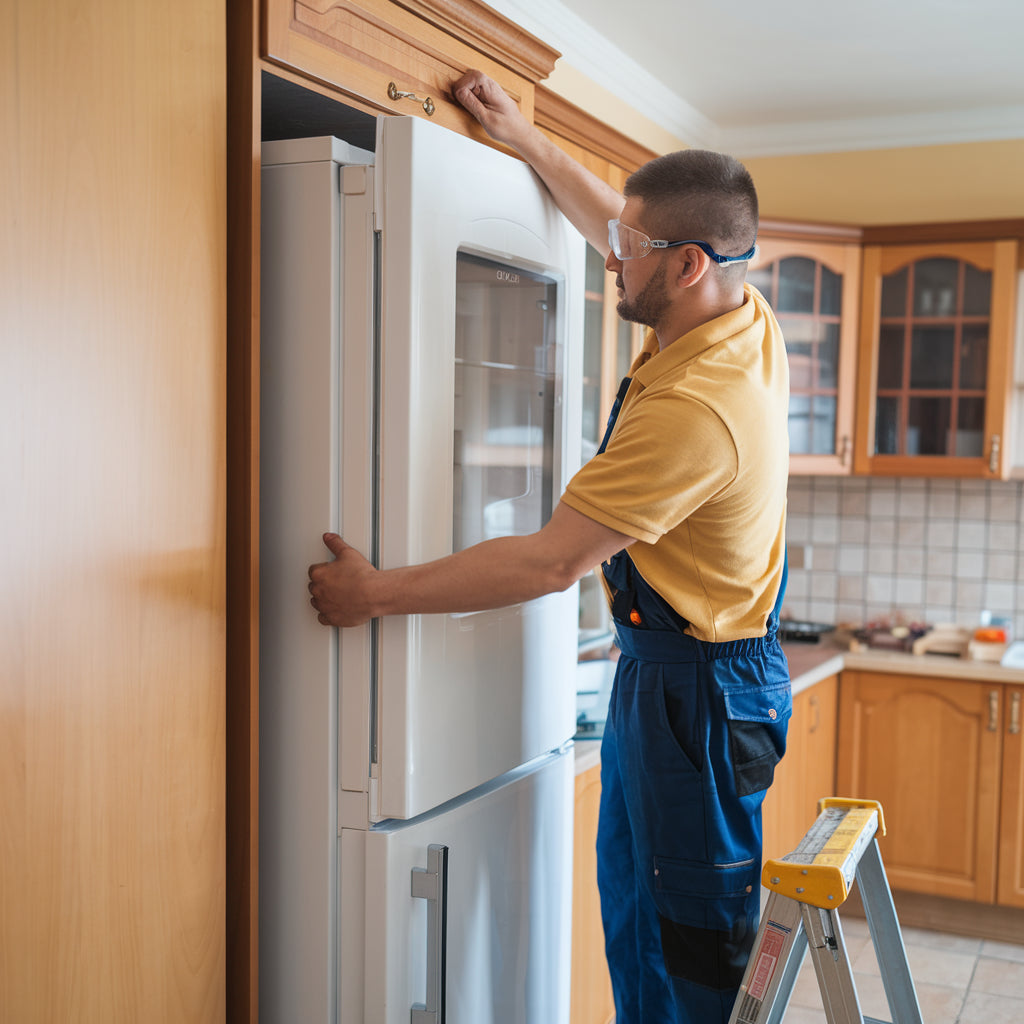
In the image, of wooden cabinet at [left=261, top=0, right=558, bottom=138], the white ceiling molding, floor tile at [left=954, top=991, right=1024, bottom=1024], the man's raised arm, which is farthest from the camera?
floor tile at [left=954, top=991, right=1024, bottom=1024]

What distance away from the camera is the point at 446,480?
1.37 metres

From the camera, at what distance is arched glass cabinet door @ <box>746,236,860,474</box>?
3.51m

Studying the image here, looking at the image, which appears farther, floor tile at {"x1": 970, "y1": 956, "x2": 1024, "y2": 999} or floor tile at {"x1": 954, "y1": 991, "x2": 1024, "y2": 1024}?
floor tile at {"x1": 970, "y1": 956, "x2": 1024, "y2": 999}

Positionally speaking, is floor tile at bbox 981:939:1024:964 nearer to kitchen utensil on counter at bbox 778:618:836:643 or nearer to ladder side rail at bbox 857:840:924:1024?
kitchen utensil on counter at bbox 778:618:836:643

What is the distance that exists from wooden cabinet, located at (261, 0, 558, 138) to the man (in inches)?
2.1

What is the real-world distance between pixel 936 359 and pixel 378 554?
2.75 metres

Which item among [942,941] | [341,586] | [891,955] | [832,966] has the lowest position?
[942,941]

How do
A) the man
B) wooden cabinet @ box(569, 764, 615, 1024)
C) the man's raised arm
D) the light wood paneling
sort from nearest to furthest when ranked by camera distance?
the light wood paneling → the man → the man's raised arm → wooden cabinet @ box(569, 764, 615, 1024)

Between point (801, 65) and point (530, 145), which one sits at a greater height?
point (801, 65)

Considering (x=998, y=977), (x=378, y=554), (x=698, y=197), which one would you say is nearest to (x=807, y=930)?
(x=378, y=554)

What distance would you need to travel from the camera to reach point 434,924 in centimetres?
136

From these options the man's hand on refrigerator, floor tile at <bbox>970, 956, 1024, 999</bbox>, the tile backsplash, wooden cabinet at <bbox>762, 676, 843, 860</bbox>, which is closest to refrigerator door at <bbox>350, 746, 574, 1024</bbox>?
the man's hand on refrigerator

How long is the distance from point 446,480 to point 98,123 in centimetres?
57

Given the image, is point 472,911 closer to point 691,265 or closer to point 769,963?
point 769,963
